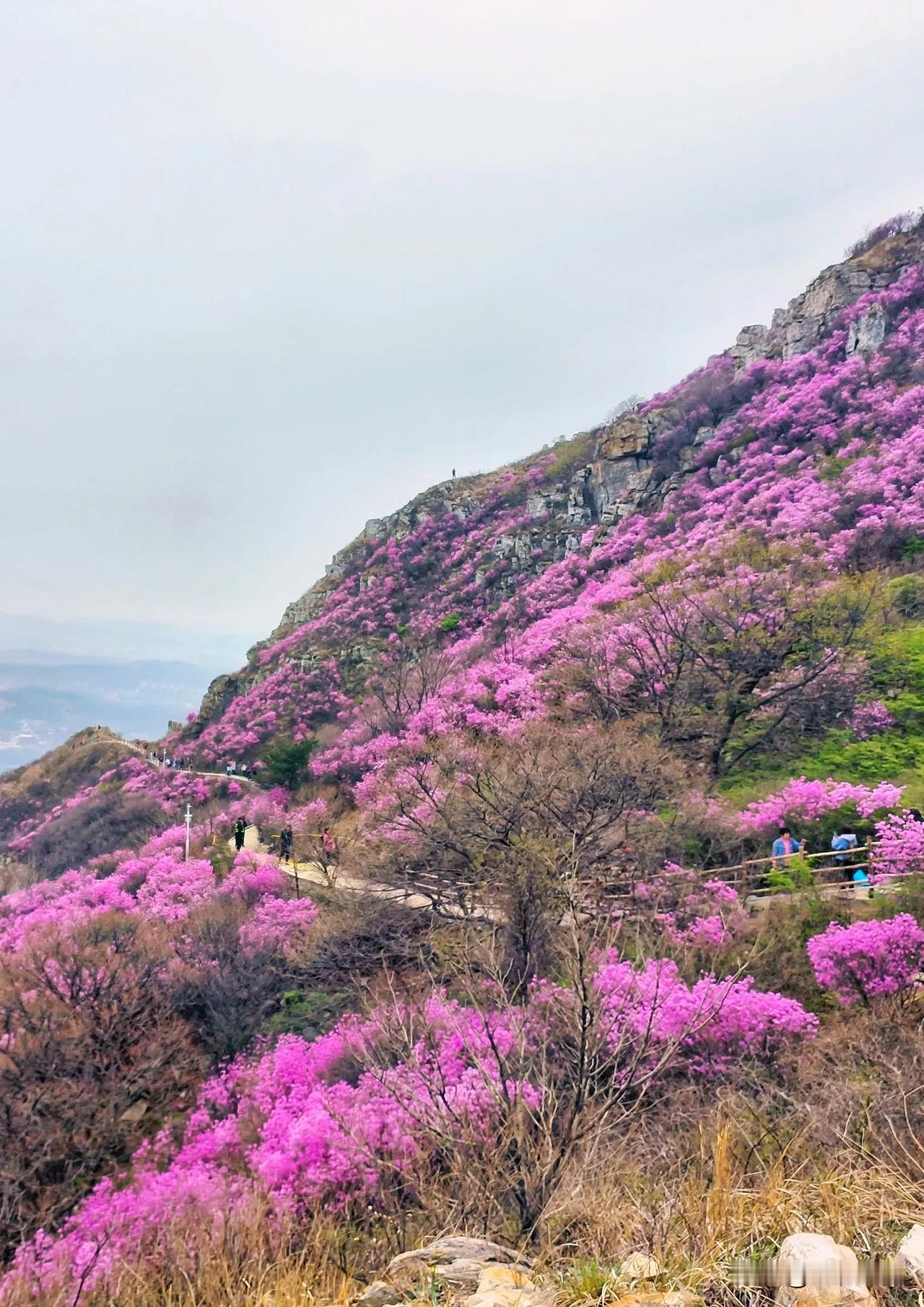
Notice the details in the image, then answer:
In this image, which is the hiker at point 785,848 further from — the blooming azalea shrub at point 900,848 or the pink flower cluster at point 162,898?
the pink flower cluster at point 162,898

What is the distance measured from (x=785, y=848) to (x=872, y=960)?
337cm

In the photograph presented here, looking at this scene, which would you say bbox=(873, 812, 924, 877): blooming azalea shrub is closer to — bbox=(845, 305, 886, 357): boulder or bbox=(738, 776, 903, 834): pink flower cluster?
bbox=(738, 776, 903, 834): pink flower cluster

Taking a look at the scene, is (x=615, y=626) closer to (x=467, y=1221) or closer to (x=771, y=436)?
(x=467, y=1221)

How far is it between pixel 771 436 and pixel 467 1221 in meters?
33.8

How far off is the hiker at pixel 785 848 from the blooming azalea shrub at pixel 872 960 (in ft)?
8.97

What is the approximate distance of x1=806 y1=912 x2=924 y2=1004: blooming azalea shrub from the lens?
7.49 m

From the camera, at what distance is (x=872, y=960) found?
25.2 ft

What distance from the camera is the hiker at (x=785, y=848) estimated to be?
10828 millimetres

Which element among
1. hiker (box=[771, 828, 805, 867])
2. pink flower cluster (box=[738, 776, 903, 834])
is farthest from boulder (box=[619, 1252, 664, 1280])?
pink flower cluster (box=[738, 776, 903, 834])

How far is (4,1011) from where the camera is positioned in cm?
1162

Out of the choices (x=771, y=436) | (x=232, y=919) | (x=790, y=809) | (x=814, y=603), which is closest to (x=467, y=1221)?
(x=790, y=809)

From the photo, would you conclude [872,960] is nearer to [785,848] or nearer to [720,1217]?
[785,848]

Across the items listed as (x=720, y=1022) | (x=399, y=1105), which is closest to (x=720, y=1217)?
(x=399, y=1105)

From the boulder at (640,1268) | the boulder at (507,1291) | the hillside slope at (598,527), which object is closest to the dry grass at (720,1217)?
the boulder at (640,1268)
